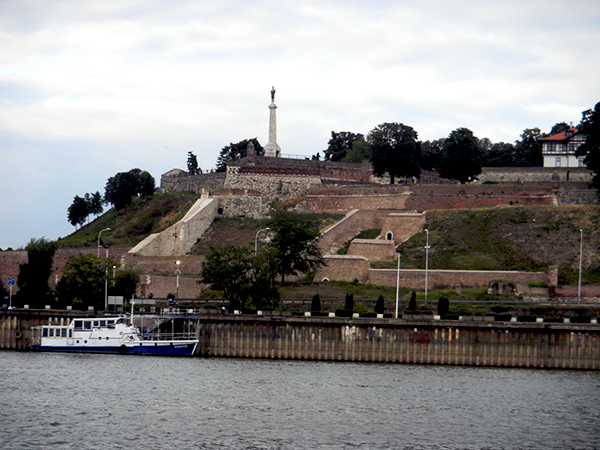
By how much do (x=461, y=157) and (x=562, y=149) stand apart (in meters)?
14.7

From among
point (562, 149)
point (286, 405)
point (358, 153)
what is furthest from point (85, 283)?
point (562, 149)

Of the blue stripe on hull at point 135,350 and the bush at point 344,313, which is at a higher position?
the bush at point 344,313

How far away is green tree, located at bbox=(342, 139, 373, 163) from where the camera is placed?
377 feet

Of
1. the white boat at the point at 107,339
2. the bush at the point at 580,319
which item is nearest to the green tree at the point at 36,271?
the white boat at the point at 107,339

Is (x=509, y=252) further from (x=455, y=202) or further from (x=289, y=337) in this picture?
(x=289, y=337)

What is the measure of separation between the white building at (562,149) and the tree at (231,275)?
175 ft

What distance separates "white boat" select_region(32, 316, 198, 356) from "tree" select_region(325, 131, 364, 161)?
7252cm

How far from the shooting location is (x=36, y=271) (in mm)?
70562

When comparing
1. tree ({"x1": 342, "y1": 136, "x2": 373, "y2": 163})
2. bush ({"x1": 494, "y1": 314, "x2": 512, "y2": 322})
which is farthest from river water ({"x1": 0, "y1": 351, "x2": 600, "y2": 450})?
tree ({"x1": 342, "y1": 136, "x2": 373, "y2": 163})

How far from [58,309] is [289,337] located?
55.4 ft

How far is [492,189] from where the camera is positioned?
90.2 meters

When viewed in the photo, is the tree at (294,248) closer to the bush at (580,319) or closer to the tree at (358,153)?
the bush at (580,319)

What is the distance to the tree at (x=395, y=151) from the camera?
323 feet

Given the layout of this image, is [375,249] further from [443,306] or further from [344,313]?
[344,313]
